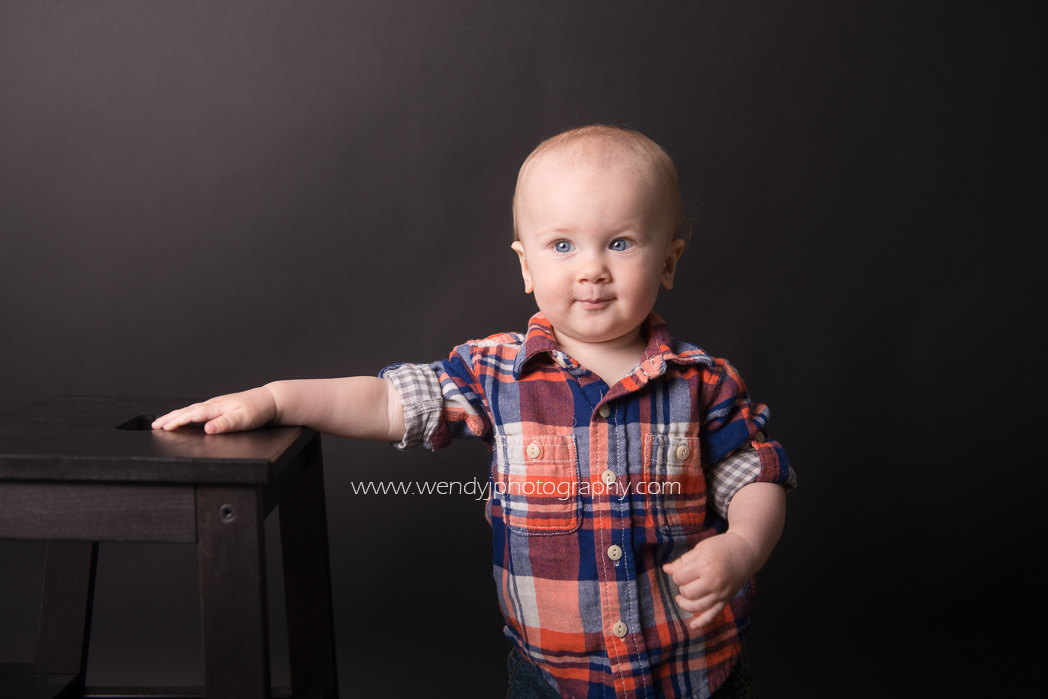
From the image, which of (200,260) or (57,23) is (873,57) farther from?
(57,23)

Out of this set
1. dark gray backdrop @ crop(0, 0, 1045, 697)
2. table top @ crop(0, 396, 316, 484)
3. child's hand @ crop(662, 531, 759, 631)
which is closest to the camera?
table top @ crop(0, 396, 316, 484)

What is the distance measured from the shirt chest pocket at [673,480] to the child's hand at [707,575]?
11 centimetres

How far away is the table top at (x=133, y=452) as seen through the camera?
100 centimetres

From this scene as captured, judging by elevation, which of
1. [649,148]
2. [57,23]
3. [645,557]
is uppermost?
[57,23]

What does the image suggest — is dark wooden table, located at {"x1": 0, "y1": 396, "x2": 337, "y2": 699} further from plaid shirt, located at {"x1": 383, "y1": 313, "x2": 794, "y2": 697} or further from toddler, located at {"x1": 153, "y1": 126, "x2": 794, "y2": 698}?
plaid shirt, located at {"x1": 383, "y1": 313, "x2": 794, "y2": 697}

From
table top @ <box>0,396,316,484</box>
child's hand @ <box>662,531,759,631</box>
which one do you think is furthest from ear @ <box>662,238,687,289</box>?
table top @ <box>0,396,316,484</box>

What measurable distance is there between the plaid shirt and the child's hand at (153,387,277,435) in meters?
0.19

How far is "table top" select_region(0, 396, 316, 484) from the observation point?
3.27 feet

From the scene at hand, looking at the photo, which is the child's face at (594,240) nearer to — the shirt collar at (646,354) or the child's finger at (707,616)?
the shirt collar at (646,354)

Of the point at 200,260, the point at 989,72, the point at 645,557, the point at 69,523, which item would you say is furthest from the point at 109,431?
the point at 989,72

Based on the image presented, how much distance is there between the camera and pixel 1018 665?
198cm

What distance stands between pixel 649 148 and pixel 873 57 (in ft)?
3.35

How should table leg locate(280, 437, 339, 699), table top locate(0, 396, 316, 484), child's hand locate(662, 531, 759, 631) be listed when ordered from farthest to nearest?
table leg locate(280, 437, 339, 699) → child's hand locate(662, 531, 759, 631) → table top locate(0, 396, 316, 484)

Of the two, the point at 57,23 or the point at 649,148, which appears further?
the point at 57,23
